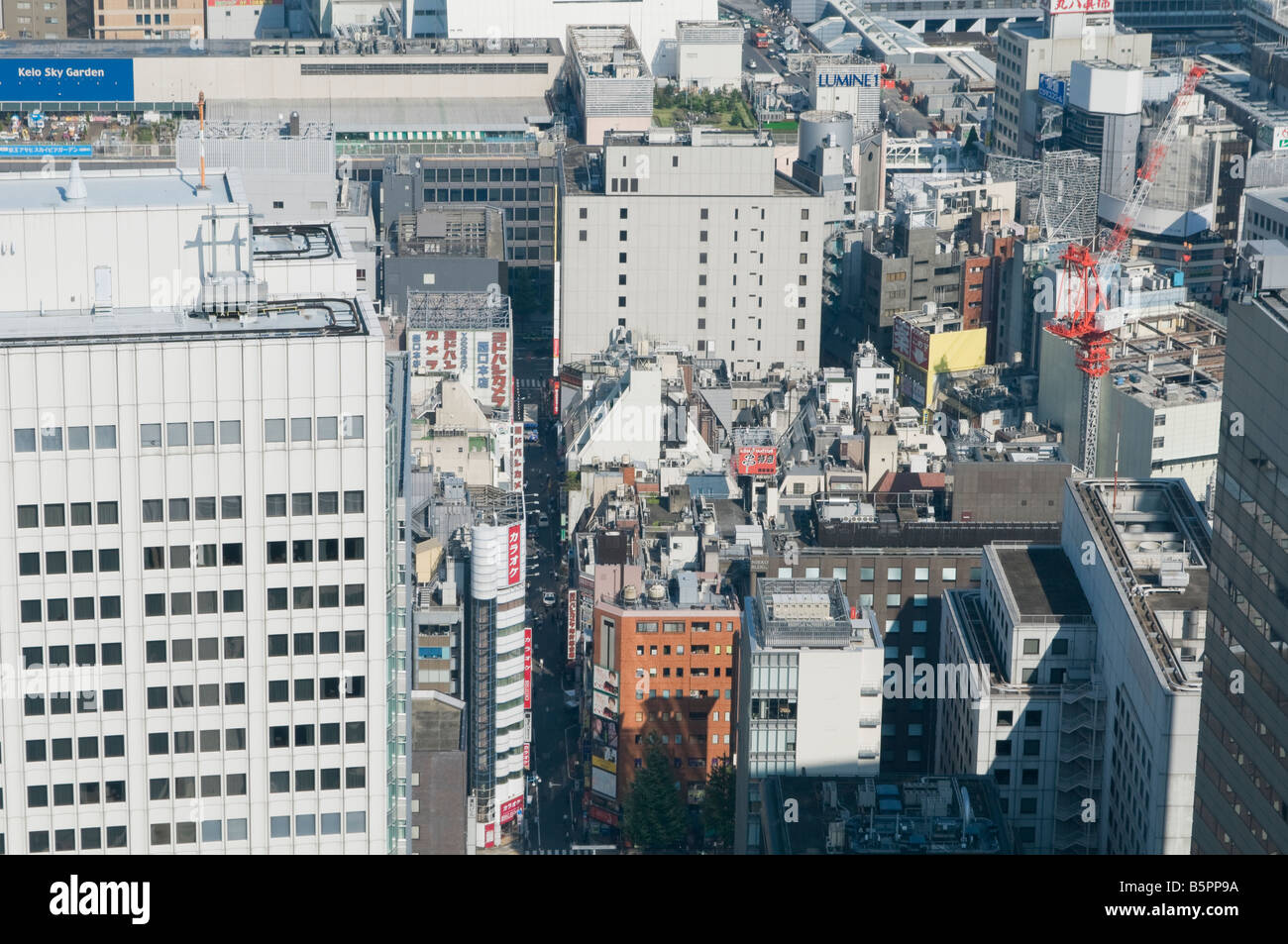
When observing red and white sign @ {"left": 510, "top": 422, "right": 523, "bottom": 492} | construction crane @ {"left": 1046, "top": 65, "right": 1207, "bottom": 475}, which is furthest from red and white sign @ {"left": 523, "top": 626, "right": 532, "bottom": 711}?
construction crane @ {"left": 1046, "top": 65, "right": 1207, "bottom": 475}

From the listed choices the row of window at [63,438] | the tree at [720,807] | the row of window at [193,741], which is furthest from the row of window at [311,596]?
the tree at [720,807]

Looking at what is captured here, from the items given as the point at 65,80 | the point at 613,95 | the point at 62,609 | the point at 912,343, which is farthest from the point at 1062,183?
the point at 62,609

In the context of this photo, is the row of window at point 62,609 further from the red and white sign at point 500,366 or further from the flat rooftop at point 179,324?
the red and white sign at point 500,366

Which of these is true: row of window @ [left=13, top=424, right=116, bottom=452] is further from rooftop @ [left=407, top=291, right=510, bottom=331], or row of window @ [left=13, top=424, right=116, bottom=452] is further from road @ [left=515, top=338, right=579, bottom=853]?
rooftop @ [left=407, top=291, right=510, bottom=331]

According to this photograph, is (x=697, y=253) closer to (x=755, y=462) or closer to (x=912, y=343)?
(x=912, y=343)
